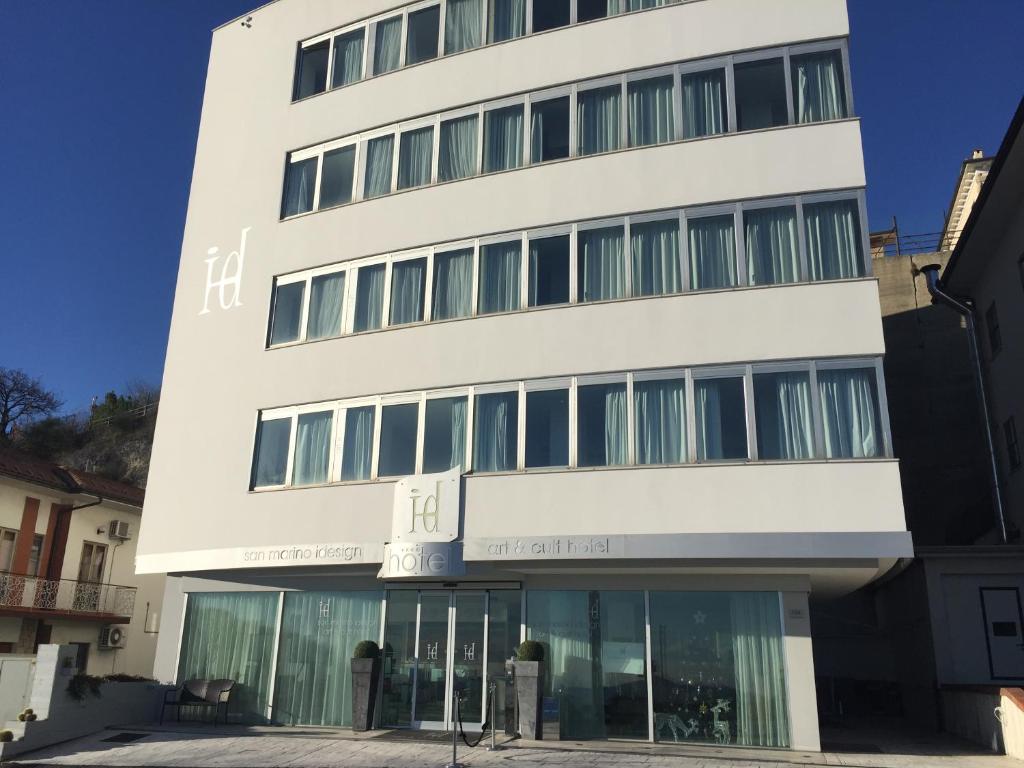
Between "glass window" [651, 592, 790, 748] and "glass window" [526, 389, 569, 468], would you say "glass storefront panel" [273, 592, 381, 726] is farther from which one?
"glass window" [651, 592, 790, 748]

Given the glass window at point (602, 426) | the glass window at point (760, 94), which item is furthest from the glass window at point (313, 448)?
the glass window at point (760, 94)

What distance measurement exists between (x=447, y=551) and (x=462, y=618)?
1835 mm

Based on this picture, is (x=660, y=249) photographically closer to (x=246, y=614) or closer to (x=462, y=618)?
(x=462, y=618)

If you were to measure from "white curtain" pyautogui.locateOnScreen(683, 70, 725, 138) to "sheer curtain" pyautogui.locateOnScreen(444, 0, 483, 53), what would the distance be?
5180 mm

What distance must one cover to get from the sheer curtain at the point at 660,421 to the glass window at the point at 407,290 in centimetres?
513

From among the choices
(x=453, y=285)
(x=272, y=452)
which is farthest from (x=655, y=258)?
(x=272, y=452)

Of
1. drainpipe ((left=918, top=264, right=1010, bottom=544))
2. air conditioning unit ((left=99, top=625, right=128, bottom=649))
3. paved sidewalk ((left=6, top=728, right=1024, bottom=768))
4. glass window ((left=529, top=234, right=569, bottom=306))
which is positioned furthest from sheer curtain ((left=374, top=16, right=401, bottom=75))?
air conditioning unit ((left=99, top=625, right=128, bottom=649))

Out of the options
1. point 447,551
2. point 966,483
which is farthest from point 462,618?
point 966,483

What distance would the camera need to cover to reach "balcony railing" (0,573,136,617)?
26.7m

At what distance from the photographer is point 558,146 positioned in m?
17.9

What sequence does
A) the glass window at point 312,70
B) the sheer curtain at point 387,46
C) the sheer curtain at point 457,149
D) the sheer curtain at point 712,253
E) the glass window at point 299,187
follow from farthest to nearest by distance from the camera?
the glass window at point 312,70 < the glass window at point 299,187 < the sheer curtain at point 387,46 < the sheer curtain at point 457,149 < the sheer curtain at point 712,253

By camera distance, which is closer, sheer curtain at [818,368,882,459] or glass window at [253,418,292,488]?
sheer curtain at [818,368,882,459]

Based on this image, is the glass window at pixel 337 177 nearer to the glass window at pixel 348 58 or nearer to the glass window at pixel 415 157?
the glass window at pixel 415 157

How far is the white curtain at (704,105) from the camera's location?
1672 cm
